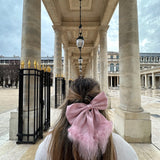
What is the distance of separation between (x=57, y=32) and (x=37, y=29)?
20.4 feet

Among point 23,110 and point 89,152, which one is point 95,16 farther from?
point 89,152

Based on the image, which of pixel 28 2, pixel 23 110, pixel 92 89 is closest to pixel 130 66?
pixel 92 89

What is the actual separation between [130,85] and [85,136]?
3557 mm

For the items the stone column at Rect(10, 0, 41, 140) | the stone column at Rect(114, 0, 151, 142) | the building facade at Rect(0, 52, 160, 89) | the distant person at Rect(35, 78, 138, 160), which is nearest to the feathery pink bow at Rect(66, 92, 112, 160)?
the distant person at Rect(35, 78, 138, 160)

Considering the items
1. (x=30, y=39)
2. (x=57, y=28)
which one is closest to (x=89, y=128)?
(x=30, y=39)

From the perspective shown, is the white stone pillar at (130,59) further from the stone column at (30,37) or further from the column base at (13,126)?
the column base at (13,126)

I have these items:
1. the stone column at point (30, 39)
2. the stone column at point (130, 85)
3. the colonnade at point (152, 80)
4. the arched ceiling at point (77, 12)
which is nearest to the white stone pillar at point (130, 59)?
the stone column at point (130, 85)

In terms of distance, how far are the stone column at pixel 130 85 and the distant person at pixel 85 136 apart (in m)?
3.07

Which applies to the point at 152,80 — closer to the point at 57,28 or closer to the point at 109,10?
the point at 109,10

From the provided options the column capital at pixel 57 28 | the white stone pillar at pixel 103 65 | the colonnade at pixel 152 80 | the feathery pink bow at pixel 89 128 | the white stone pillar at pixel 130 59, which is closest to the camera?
the feathery pink bow at pixel 89 128

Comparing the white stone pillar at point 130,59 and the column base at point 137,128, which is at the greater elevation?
the white stone pillar at point 130,59

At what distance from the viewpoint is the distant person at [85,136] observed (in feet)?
2.54

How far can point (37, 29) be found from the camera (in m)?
4.10

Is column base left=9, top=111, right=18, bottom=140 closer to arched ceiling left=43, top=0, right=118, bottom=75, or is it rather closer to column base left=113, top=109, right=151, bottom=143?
column base left=113, top=109, right=151, bottom=143
